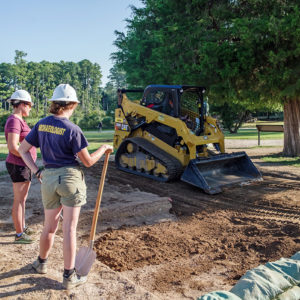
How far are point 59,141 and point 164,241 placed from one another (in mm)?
2462

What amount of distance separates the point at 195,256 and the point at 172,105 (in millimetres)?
5841

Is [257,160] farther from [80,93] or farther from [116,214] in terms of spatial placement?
[80,93]

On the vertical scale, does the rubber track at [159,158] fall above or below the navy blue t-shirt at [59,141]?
below

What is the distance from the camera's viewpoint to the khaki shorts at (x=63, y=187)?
10.6ft

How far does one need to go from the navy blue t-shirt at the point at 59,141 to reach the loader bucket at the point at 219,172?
4.98m

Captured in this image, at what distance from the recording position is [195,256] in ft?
14.8

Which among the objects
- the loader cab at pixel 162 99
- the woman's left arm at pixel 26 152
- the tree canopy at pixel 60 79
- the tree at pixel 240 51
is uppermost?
the tree canopy at pixel 60 79

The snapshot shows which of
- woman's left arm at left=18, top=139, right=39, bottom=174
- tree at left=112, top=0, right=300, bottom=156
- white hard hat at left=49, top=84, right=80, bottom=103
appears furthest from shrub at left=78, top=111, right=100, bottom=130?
white hard hat at left=49, top=84, right=80, bottom=103

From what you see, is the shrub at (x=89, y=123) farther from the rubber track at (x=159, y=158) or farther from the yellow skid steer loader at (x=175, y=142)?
the rubber track at (x=159, y=158)

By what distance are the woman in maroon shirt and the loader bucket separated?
14.6 feet

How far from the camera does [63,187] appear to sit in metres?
3.24

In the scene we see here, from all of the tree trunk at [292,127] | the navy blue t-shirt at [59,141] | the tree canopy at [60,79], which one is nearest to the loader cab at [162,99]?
the tree trunk at [292,127]

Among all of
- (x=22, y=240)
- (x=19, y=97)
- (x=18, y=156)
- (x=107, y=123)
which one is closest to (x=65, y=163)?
(x=18, y=156)

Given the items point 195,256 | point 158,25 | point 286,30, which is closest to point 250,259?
point 195,256
